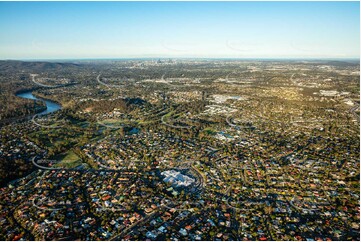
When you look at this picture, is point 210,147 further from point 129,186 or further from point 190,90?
point 190,90

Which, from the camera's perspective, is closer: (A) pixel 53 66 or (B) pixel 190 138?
(B) pixel 190 138

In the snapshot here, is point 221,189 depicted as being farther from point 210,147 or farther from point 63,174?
point 63,174

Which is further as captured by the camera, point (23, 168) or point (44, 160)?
point (44, 160)

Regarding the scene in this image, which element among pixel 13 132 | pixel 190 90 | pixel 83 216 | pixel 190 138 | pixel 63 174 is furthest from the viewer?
pixel 190 90

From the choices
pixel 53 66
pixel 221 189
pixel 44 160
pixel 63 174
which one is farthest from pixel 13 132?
pixel 53 66

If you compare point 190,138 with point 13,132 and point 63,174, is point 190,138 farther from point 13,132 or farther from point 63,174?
point 13,132

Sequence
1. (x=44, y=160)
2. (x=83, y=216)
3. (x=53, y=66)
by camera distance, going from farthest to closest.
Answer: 1. (x=53, y=66)
2. (x=44, y=160)
3. (x=83, y=216)

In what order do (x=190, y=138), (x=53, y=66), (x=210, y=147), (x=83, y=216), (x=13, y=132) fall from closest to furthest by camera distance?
(x=83, y=216), (x=210, y=147), (x=190, y=138), (x=13, y=132), (x=53, y=66)

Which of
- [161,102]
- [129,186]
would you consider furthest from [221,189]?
[161,102]

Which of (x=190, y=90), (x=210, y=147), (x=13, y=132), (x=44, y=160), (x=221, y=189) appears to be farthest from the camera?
(x=190, y=90)
